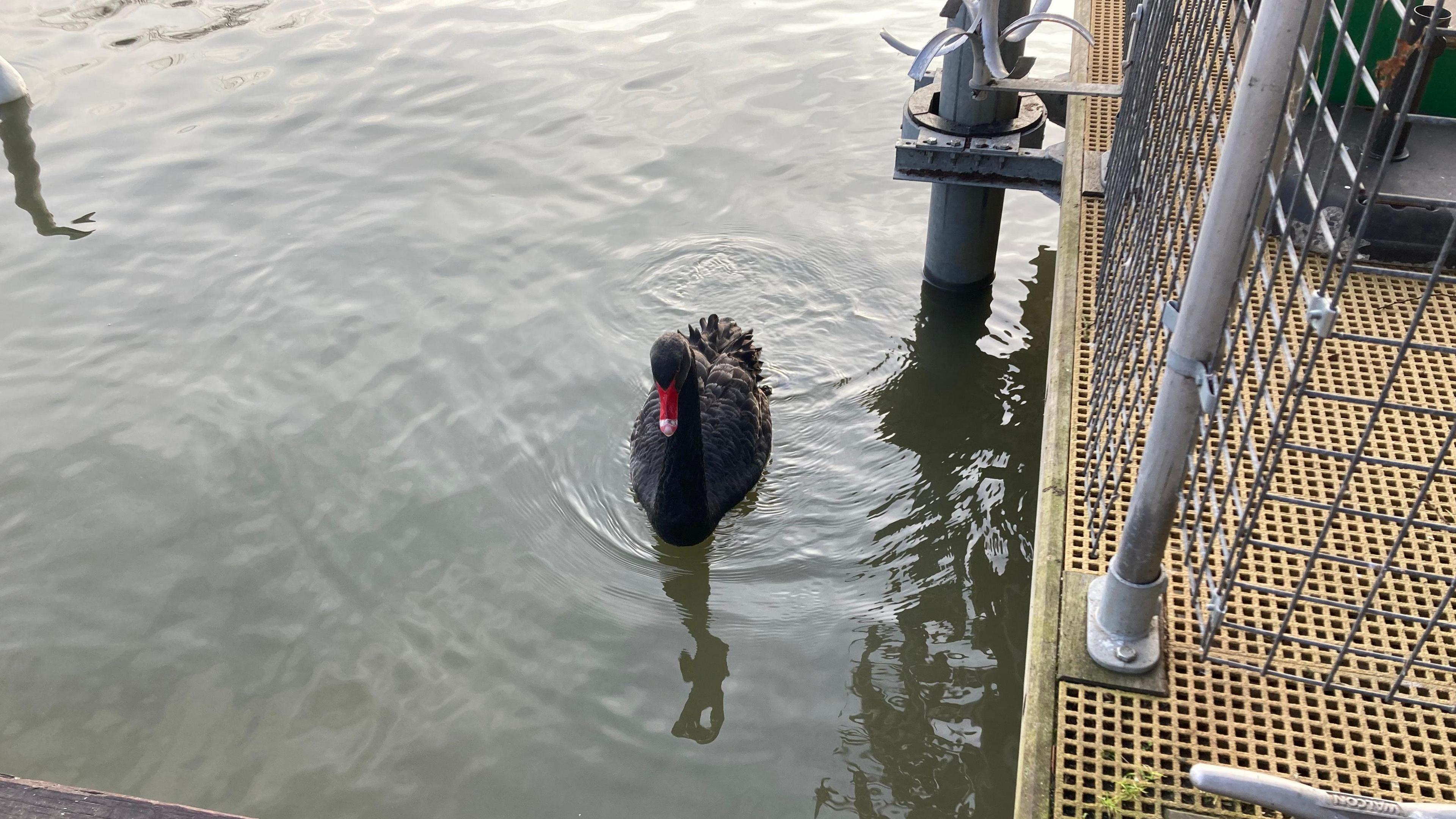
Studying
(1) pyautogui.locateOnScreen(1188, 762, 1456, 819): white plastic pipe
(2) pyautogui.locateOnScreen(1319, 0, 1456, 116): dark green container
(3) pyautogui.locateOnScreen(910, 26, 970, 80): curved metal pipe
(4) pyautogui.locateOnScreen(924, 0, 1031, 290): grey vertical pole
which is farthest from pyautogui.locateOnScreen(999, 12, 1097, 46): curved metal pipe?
(1) pyautogui.locateOnScreen(1188, 762, 1456, 819): white plastic pipe

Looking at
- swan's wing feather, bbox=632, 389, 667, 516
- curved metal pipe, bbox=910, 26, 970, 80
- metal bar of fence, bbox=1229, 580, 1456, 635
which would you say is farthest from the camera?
swan's wing feather, bbox=632, 389, 667, 516

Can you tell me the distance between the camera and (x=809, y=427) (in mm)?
5531

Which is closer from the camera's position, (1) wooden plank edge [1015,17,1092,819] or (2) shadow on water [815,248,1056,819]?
(1) wooden plank edge [1015,17,1092,819]

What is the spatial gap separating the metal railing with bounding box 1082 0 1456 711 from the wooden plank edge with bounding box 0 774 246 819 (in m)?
2.14

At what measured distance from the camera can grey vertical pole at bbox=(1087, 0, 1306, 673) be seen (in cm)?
172

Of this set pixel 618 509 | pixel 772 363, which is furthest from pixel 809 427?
pixel 618 509

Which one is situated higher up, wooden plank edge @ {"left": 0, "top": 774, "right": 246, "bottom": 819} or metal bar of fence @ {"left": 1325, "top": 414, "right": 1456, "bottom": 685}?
metal bar of fence @ {"left": 1325, "top": 414, "right": 1456, "bottom": 685}

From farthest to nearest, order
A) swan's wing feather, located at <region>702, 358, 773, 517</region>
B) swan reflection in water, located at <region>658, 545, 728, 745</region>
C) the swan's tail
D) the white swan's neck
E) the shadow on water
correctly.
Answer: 1. the white swan's neck
2. the swan's tail
3. swan's wing feather, located at <region>702, 358, 773, 517</region>
4. swan reflection in water, located at <region>658, 545, 728, 745</region>
5. the shadow on water

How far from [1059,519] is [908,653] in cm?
141

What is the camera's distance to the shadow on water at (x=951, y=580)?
377 centimetres

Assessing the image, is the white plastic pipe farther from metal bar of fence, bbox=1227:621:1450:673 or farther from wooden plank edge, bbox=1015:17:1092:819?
wooden plank edge, bbox=1015:17:1092:819

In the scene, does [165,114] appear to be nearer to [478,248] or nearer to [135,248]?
[135,248]

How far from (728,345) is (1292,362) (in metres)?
3.85

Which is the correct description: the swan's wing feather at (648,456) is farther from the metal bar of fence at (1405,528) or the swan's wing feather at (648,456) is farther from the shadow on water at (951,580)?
the metal bar of fence at (1405,528)
